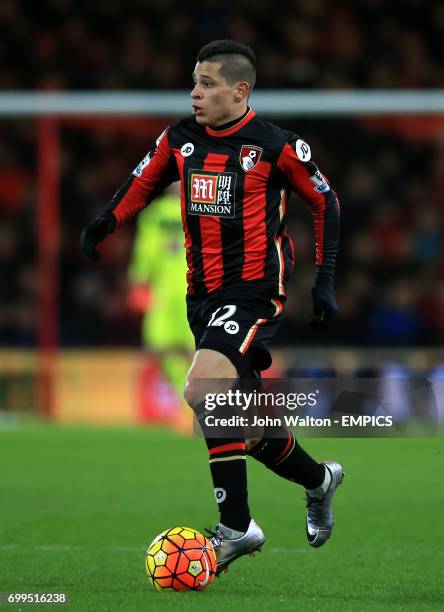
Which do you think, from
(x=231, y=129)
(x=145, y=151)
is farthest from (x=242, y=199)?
(x=145, y=151)

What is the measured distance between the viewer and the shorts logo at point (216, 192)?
496cm

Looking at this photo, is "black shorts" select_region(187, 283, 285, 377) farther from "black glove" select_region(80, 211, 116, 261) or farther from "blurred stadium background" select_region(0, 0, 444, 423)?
"blurred stadium background" select_region(0, 0, 444, 423)

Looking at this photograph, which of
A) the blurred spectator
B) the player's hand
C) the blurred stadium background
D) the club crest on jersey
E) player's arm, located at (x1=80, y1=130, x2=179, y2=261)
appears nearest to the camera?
the player's hand

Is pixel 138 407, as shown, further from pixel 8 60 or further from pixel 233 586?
pixel 233 586

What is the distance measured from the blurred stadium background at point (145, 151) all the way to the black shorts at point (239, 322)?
20.9ft

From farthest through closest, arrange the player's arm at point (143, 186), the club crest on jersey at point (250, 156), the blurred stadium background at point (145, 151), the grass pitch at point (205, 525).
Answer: the blurred stadium background at point (145, 151) → the player's arm at point (143, 186) → the club crest on jersey at point (250, 156) → the grass pitch at point (205, 525)

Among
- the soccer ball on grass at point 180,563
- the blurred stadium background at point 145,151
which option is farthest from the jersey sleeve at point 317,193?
the blurred stadium background at point 145,151

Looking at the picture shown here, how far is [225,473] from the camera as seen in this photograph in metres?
4.70

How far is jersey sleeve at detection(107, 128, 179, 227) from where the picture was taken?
5.11m

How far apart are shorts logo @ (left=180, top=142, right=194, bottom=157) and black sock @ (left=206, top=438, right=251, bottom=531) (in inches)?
42.9

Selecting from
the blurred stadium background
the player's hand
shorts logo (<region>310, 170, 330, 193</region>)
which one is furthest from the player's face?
the blurred stadium background

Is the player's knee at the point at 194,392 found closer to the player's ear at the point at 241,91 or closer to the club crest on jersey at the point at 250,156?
the club crest on jersey at the point at 250,156

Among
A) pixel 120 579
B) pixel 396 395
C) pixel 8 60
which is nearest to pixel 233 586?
pixel 120 579

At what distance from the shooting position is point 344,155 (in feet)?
46.6
